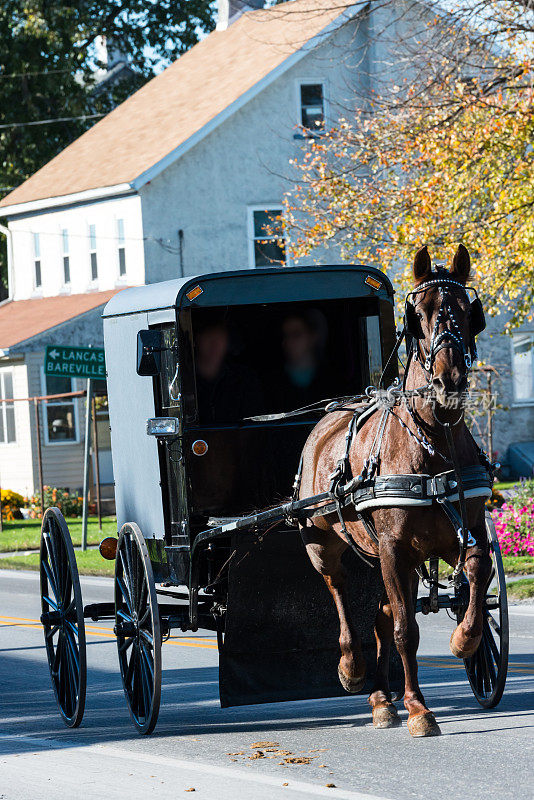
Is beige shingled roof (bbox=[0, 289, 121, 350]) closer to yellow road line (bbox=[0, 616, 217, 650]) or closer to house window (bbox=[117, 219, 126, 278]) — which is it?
house window (bbox=[117, 219, 126, 278])

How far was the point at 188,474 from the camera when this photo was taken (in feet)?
27.7

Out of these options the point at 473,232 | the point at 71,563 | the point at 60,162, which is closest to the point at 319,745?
the point at 71,563

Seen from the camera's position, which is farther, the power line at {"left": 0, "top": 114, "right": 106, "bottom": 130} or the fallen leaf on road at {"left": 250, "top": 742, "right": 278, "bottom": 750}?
the power line at {"left": 0, "top": 114, "right": 106, "bottom": 130}

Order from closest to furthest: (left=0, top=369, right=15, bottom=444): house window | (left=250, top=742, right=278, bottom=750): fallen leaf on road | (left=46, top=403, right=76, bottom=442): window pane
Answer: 1. (left=250, top=742, right=278, bottom=750): fallen leaf on road
2. (left=46, top=403, right=76, bottom=442): window pane
3. (left=0, top=369, right=15, bottom=444): house window

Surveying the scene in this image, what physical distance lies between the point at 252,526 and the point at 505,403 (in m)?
25.7

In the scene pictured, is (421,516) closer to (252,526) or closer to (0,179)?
(252,526)

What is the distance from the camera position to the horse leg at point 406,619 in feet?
22.7

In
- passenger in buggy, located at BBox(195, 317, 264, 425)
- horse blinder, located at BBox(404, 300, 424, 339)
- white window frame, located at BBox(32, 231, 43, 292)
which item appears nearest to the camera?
horse blinder, located at BBox(404, 300, 424, 339)

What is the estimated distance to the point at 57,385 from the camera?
31.7 meters

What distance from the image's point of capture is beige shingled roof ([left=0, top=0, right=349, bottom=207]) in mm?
31469

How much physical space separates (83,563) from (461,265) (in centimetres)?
1320

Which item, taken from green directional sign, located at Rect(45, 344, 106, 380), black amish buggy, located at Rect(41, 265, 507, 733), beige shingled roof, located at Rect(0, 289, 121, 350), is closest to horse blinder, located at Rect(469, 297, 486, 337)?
black amish buggy, located at Rect(41, 265, 507, 733)

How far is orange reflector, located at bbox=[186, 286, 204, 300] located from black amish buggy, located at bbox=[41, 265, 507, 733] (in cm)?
1

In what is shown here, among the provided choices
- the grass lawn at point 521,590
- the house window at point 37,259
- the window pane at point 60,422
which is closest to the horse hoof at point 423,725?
the grass lawn at point 521,590
